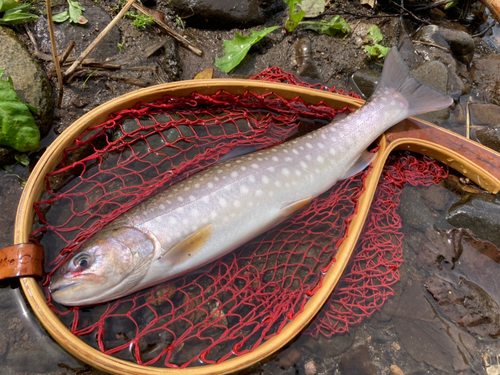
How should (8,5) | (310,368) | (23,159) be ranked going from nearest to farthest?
1. (310,368)
2. (23,159)
3. (8,5)

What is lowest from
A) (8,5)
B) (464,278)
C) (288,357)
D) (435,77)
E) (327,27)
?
(464,278)

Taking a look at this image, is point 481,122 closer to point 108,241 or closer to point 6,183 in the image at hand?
point 108,241

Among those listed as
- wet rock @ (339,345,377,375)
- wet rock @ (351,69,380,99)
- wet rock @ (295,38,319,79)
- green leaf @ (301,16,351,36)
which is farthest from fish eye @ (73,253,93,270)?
green leaf @ (301,16,351,36)

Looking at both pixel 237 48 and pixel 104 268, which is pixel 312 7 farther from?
pixel 104 268

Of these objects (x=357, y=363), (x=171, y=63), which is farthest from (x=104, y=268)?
(x=171, y=63)

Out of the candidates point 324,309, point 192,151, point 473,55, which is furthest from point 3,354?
point 473,55

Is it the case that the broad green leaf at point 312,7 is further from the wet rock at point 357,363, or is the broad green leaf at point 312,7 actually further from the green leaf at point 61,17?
the wet rock at point 357,363

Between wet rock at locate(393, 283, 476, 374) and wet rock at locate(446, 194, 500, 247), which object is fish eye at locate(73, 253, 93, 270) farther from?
wet rock at locate(446, 194, 500, 247)
